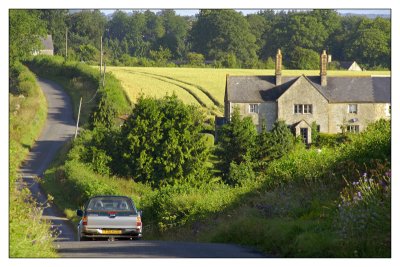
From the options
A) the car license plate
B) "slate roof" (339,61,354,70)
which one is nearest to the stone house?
"slate roof" (339,61,354,70)

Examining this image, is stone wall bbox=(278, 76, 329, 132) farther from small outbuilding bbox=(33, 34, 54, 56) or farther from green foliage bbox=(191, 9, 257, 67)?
small outbuilding bbox=(33, 34, 54, 56)

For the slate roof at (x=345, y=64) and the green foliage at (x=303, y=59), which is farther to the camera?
the slate roof at (x=345, y=64)

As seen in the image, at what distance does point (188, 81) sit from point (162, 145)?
141ft

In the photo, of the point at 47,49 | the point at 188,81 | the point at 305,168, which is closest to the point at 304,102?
the point at 188,81

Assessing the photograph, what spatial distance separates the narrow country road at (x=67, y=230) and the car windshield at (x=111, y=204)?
1.19 m

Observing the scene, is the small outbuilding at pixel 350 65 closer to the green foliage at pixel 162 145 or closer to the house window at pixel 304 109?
the house window at pixel 304 109

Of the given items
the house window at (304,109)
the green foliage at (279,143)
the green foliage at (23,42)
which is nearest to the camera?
the green foliage at (23,42)

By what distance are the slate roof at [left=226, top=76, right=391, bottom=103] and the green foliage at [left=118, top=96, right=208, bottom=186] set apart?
98.3 feet

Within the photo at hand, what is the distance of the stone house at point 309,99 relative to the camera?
91.1m

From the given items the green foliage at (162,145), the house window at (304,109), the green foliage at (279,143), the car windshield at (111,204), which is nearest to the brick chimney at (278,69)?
the house window at (304,109)

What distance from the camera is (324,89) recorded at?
94000 millimetres

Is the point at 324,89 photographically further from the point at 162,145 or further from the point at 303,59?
the point at 162,145

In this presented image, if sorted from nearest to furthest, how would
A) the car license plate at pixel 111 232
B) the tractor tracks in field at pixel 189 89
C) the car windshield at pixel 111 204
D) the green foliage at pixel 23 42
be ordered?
the car license plate at pixel 111 232
the car windshield at pixel 111 204
the green foliage at pixel 23 42
the tractor tracks in field at pixel 189 89
